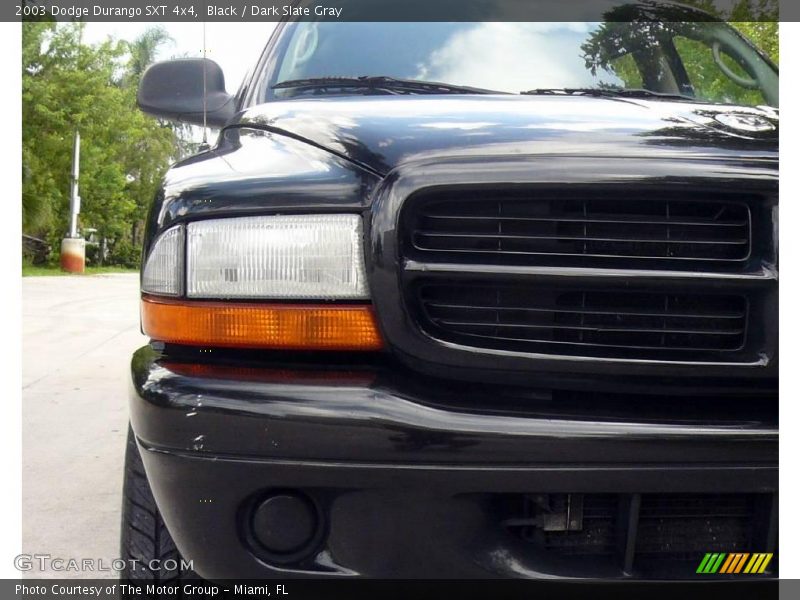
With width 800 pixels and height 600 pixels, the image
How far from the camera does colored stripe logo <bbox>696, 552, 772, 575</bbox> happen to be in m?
1.49

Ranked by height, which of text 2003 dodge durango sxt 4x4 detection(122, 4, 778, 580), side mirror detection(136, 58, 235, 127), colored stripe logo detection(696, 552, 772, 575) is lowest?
colored stripe logo detection(696, 552, 772, 575)

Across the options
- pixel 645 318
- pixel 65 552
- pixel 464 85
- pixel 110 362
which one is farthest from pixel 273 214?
pixel 110 362

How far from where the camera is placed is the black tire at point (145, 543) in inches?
70.0

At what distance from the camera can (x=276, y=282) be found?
5.15ft

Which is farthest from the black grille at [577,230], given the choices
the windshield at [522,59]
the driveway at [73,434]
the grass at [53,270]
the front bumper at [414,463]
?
the grass at [53,270]

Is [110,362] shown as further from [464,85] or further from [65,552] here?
[464,85]

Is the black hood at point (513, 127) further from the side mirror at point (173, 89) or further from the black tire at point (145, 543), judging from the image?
the black tire at point (145, 543)

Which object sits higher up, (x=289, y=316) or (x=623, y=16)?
(x=623, y=16)

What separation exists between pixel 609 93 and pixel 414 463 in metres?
1.32

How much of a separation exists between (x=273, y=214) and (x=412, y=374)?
0.38 meters

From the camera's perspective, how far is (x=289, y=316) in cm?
156

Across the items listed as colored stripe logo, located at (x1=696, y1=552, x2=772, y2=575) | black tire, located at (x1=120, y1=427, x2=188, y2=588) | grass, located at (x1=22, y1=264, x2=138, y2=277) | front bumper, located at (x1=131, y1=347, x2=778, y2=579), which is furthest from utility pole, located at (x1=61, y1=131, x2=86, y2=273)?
colored stripe logo, located at (x1=696, y1=552, x2=772, y2=575)

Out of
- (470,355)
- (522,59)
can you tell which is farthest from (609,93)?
(470,355)

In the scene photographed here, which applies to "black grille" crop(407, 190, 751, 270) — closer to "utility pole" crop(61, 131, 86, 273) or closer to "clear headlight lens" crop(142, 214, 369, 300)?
"clear headlight lens" crop(142, 214, 369, 300)
